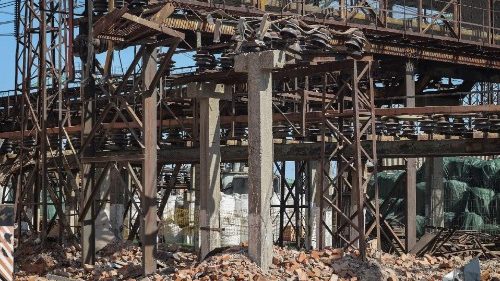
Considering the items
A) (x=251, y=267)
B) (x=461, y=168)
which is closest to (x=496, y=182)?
(x=461, y=168)

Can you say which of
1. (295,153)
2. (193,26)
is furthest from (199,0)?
(295,153)

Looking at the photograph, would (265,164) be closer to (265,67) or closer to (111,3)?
(265,67)

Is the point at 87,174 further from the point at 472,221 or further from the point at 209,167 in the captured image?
the point at 472,221

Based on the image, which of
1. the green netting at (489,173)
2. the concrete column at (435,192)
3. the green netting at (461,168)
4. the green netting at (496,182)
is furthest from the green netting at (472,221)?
the concrete column at (435,192)

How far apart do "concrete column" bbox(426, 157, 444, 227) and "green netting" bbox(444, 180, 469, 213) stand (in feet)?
21.1

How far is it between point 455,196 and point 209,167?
986 inches

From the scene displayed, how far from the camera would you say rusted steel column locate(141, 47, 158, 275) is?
16.8 m

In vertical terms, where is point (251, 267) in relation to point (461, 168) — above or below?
below

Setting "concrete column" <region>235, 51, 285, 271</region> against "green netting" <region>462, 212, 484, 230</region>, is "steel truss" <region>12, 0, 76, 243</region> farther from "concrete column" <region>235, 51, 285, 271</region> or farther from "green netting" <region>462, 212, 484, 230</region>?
"green netting" <region>462, 212, 484, 230</region>

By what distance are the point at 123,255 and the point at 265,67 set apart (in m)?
7.20

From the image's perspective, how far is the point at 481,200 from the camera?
39.9 meters

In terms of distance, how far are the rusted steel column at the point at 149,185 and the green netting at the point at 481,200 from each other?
86.0 ft

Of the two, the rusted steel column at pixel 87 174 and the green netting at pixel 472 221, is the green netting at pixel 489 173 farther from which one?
the rusted steel column at pixel 87 174

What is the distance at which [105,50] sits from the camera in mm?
17984
